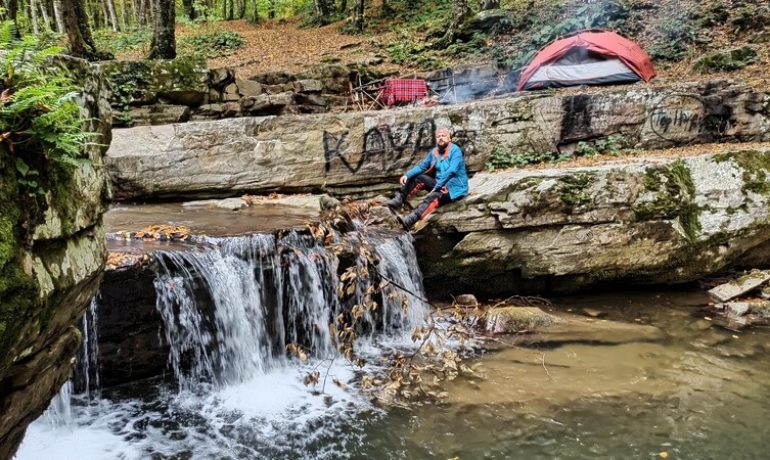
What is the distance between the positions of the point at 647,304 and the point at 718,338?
1323mm

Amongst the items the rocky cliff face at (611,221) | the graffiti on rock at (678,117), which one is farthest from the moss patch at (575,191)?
the graffiti on rock at (678,117)

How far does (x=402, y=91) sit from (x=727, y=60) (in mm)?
7609

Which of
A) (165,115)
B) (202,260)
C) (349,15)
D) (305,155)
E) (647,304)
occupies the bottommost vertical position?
(647,304)

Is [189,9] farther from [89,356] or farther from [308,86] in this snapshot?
[89,356]

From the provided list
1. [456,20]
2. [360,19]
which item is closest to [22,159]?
[456,20]

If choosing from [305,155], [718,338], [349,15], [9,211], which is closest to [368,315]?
[305,155]

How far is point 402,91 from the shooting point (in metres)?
13.3

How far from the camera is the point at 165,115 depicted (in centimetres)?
1010

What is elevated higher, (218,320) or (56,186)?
(56,186)

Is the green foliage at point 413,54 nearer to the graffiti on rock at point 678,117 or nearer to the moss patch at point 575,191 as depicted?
the graffiti on rock at point 678,117

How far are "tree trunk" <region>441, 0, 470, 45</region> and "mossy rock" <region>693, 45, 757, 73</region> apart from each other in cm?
731

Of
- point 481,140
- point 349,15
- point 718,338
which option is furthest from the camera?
point 349,15

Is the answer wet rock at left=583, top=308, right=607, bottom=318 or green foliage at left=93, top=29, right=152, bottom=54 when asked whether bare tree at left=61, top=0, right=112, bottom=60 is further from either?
wet rock at left=583, top=308, right=607, bottom=318

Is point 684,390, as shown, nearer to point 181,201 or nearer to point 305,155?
point 305,155
